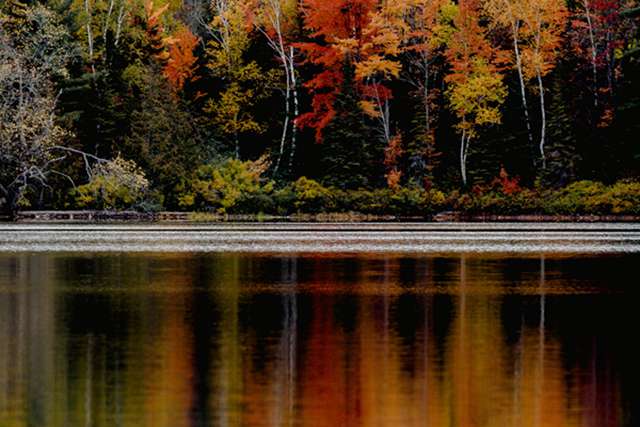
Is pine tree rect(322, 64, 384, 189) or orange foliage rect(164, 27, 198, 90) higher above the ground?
orange foliage rect(164, 27, 198, 90)

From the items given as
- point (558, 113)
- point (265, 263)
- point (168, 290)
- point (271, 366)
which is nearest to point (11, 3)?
point (558, 113)

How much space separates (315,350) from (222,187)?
52018 millimetres

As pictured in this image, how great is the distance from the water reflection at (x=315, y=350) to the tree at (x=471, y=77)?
3929cm

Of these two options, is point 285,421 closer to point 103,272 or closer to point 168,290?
point 168,290

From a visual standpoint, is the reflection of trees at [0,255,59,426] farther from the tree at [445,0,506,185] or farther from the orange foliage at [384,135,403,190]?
the tree at [445,0,506,185]

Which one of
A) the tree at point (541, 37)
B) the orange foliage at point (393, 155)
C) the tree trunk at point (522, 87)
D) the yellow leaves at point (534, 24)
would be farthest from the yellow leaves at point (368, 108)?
the tree at point (541, 37)

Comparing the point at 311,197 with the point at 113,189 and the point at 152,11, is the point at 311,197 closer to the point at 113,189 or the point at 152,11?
the point at 113,189

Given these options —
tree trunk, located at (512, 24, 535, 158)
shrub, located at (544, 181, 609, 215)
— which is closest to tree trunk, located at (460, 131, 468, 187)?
tree trunk, located at (512, 24, 535, 158)

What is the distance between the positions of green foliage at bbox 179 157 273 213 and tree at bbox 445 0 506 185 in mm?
→ 9692

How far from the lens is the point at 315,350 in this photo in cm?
1781

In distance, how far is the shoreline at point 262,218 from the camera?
67.8 meters

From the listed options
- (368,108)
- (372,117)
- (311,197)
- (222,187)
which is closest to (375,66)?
(368,108)

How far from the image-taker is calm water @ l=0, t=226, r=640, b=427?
1345 centimetres

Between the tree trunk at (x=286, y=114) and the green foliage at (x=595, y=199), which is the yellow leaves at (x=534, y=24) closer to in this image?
the green foliage at (x=595, y=199)
